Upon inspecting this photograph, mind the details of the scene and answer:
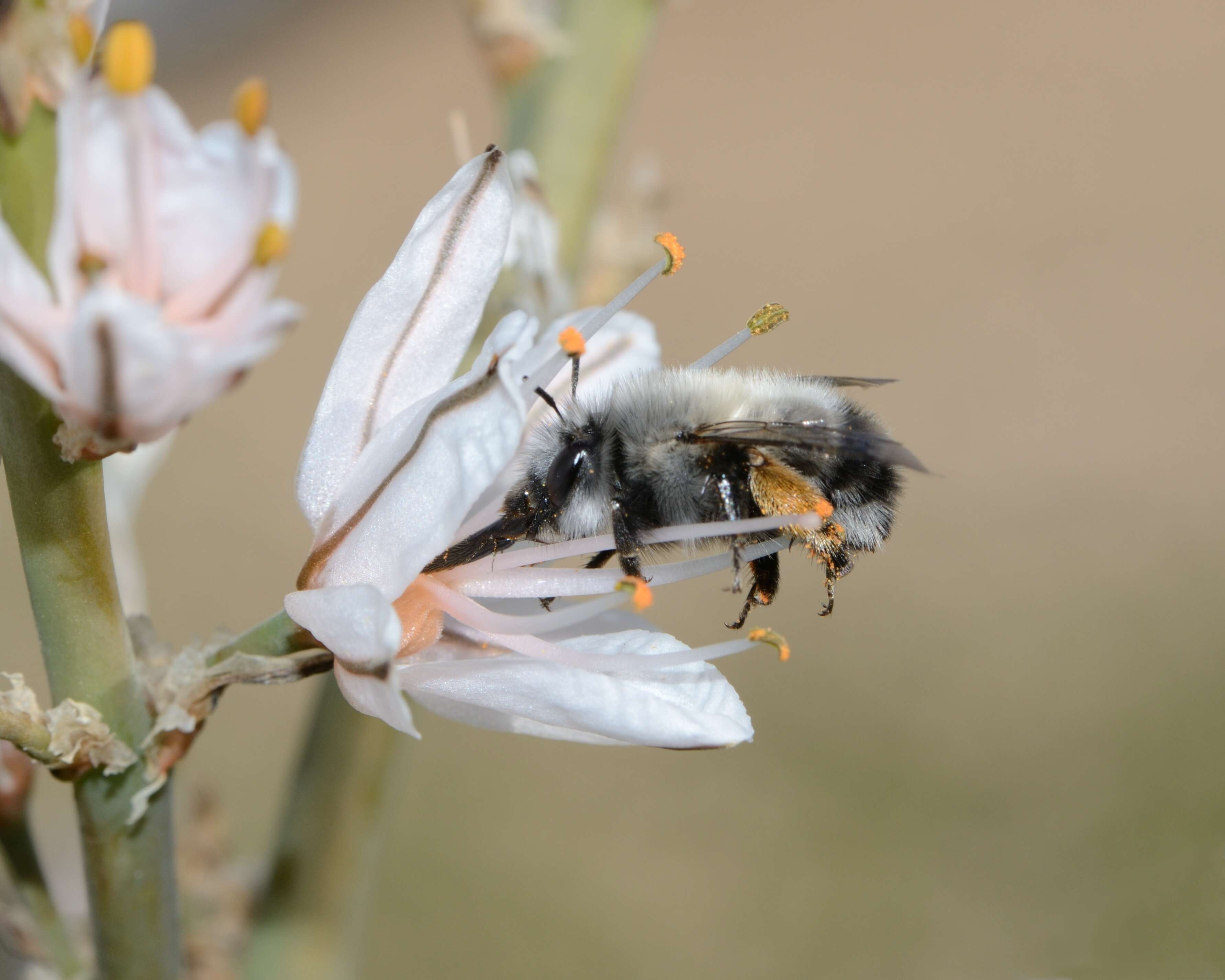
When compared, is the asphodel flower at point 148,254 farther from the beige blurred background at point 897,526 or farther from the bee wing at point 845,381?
the beige blurred background at point 897,526

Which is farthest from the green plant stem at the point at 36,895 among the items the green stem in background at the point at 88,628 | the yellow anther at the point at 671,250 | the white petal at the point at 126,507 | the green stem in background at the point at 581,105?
the green stem in background at the point at 581,105

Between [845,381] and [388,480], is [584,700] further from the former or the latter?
[845,381]

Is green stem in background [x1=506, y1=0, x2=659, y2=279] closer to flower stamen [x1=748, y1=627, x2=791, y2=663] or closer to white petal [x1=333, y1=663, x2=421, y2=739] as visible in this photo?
flower stamen [x1=748, y1=627, x2=791, y2=663]


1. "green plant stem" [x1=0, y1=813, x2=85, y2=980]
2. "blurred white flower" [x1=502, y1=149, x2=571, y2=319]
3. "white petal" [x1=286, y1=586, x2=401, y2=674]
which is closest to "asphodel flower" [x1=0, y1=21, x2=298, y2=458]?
"white petal" [x1=286, y1=586, x2=401, y2=674]

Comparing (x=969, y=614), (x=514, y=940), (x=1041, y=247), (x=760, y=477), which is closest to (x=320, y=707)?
(x=760, y=477)

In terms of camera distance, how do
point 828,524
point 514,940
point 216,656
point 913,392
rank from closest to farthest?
point 216,656
point 828,524
point 514,940
point 913,392

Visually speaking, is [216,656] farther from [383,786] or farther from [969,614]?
[969,614]
